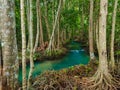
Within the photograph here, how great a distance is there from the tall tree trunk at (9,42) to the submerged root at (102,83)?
2.55 metres

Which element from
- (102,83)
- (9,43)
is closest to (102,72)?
(102,83)

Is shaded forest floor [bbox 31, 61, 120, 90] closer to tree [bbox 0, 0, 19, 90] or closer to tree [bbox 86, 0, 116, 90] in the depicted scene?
tree [bbox 86, 0, 116, 90]

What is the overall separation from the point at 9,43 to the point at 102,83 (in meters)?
3.27

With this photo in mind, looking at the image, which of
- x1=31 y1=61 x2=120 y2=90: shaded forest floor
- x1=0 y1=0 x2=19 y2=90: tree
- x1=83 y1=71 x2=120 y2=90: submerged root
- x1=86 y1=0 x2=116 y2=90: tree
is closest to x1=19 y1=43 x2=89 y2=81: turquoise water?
x1=31 y1=61 x2=120 y2=90: shaded forest floor

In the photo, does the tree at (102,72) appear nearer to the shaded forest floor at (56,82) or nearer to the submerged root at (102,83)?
the submerged root at (102,83)

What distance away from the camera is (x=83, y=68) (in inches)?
404

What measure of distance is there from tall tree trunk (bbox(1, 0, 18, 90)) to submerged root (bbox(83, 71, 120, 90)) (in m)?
2.55

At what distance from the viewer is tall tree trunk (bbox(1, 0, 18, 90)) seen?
6102 mm

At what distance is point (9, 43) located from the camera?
6.23 metres

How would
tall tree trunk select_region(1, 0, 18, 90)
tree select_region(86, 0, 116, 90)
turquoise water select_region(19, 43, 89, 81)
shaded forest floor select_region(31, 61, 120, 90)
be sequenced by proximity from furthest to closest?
turquoise water select_region(19, 43, 89, 81), shaded forest floor select_region(31, 61, 120, 90), tree select_region(86, 0, 116, 90), tall tree trunk select_region(1, 0, 18, 90)

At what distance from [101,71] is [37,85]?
211 cm

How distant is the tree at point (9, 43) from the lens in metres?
6.10

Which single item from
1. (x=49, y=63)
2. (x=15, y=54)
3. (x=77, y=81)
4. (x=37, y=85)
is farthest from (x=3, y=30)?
(x=49, y=63)

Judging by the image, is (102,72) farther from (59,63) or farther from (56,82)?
(59,63)
